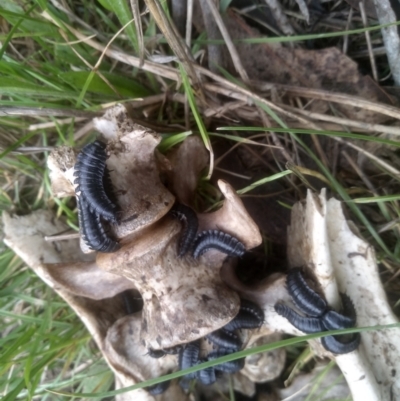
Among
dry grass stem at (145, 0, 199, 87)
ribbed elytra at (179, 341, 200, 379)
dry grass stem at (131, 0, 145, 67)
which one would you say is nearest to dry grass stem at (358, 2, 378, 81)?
dry grass stem at (145, 0, 199, 87)

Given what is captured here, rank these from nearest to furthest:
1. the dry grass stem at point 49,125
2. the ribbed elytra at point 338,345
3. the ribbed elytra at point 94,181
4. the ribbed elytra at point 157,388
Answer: the ribbed elytra at point 94,181 → the ribbed elytra at point 338,345 → the ribbed elytra at point 157,388 → the dry grass stem at point 49,125

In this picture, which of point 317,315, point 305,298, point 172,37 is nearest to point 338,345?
point 317,315

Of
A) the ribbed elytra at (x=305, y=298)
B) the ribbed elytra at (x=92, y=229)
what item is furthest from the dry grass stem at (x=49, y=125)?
the ribbed elytra at (x=305, y=298)

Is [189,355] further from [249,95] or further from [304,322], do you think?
[249,95]

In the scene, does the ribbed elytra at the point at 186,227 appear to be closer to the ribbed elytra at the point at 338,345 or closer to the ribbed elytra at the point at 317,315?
the ribbed elytra at the point at 317,315

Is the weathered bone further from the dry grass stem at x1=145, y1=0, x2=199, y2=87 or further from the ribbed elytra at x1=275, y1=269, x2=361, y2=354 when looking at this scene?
the dry grass stem at x1=145, y1=0, x2=199, y2=87

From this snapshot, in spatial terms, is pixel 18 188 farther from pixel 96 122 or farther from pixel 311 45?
pixel 311 45
